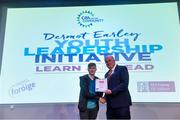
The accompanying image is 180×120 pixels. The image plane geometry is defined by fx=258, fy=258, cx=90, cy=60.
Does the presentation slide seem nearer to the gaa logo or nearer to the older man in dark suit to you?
the gaa logo

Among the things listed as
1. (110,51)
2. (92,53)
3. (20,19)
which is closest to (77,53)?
(92,53)

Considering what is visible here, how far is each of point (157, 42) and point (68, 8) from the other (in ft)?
4.32

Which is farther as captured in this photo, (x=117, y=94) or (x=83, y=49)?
(x=83, y=49)

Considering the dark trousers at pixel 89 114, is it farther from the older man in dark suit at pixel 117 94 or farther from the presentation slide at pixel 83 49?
the presentation slide at pixel 83 49

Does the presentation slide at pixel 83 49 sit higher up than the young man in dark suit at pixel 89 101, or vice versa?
the presentation slide at pixel 83 49

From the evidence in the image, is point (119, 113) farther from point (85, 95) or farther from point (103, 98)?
point (85, 95)

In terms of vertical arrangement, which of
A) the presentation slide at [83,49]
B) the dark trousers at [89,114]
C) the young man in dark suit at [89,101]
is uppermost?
the presentation slide at [83,49]

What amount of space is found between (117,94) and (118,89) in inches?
2.1

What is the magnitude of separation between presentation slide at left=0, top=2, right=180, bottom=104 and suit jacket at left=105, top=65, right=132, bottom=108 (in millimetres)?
523

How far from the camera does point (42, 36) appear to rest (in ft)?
11.5

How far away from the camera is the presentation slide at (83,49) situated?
326 centimetres

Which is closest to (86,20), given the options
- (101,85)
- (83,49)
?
(83,49)

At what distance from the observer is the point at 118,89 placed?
8.70ft

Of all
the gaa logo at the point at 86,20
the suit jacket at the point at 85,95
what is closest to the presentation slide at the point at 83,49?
the gaa logo at the point at 86,20
